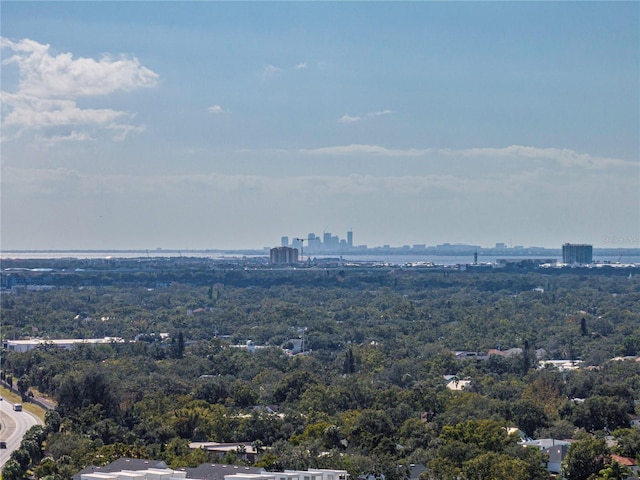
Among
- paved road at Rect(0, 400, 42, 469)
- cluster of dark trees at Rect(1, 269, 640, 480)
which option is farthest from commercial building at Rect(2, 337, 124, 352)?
paved road at Rect(0, 400, 42, 469)

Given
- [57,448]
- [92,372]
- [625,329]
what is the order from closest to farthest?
[57,448]
[92,372]
[625,329]

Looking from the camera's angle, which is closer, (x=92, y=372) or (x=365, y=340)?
(x=92, y=372)

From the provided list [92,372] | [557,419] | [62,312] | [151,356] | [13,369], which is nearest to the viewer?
[557,419]

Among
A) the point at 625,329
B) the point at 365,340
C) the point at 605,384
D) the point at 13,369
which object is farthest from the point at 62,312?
the point at 605,384

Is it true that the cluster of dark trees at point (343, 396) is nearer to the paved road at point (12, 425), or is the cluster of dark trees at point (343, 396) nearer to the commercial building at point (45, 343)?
the paved road at point (12, 425)

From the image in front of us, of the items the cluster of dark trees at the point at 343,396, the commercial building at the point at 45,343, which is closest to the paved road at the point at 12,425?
the cluster of dark trees at the point at 343,396

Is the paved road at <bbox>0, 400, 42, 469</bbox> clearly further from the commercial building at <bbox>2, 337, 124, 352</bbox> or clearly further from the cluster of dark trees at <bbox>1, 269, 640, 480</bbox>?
the commercial building at <bbox>2, 337, 124, 352</bbox>

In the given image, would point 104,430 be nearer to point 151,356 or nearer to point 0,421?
point 0,421
